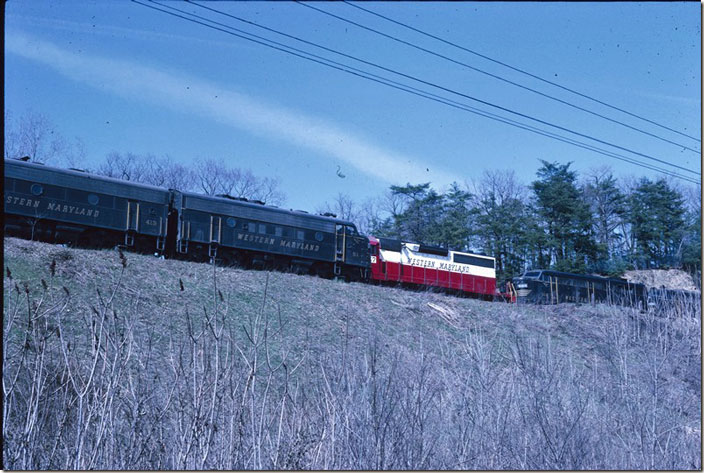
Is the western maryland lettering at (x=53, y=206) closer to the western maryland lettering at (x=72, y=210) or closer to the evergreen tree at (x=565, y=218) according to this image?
the western maryland lettering at (x=72, y=210)

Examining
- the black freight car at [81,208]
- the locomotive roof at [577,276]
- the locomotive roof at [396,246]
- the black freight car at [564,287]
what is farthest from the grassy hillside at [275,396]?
the locomotive roof at [577,276]

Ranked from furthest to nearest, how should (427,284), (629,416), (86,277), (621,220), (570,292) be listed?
1. (570,292)
2. (427,284)
3. (621,220)
4. (86,277)
5. (629,416)

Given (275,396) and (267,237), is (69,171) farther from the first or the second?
(275,396)

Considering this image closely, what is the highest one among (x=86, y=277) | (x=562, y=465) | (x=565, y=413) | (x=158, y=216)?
(x=158, y=216)

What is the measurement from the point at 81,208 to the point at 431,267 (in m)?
16.4

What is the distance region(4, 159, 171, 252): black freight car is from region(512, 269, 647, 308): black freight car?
61.7 feet

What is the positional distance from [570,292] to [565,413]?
24602 mm

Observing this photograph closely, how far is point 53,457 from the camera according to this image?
228 inches

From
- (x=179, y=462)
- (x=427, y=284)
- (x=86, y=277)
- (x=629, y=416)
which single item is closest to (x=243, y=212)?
(x=86, y=277)

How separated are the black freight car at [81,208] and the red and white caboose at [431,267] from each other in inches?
405

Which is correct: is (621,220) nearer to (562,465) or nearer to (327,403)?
(562,465)

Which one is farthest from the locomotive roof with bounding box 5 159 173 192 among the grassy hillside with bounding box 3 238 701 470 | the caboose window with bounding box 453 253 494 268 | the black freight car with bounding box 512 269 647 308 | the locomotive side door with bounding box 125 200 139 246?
the black freight car with bounding box 512 269 647 308

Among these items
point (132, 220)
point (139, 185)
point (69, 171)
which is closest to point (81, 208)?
point (69, 171)

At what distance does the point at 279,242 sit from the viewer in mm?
23547
